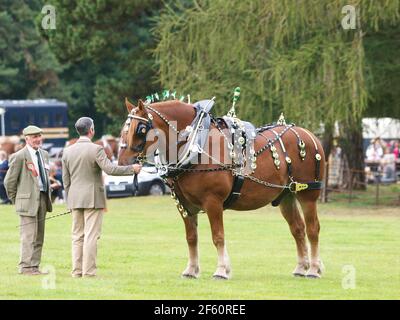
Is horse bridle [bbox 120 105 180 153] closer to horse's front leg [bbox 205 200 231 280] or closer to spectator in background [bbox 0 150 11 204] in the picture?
horse's front leg [bbox 205 200 231 280]

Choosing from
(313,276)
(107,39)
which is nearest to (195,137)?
(313,276)

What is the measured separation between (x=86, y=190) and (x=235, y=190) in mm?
1948

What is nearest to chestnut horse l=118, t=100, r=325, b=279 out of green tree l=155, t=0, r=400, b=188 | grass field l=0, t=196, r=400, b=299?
grass field l=0, t=196, r=400, b=299

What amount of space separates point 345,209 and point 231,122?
18.8m

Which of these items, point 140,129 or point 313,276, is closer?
Result: point 140,129

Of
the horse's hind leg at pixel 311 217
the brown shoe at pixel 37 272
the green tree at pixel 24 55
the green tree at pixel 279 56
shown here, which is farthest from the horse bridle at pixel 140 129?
the green tree at pixel 24 55

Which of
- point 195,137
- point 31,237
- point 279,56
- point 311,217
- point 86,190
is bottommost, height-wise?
point 31,237

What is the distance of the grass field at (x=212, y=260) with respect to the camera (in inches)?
520

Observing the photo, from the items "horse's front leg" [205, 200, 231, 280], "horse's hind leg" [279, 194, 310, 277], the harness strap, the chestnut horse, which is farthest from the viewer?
"horse's hind leg" [279, 194, 310, 277]

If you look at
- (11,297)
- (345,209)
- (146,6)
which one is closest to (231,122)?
(11,297)

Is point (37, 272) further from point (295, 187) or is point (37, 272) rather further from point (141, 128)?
point (295, 187)

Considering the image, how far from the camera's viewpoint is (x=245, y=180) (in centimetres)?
1471

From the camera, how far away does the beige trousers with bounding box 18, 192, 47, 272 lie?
1477 centimetres

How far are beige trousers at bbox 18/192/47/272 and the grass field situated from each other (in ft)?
0.86
